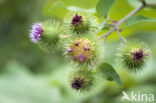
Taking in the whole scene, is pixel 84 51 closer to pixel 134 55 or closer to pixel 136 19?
pixel 134 55

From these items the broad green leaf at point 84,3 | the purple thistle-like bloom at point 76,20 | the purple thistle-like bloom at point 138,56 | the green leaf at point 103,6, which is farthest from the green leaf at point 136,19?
the broad green leaf at point 84,3

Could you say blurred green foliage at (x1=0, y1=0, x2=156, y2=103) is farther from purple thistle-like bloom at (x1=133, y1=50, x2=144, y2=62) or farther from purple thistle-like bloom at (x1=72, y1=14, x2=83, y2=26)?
→ purple thistle-like bloom at (x1=133, y1=50, x2=144, y2=62)

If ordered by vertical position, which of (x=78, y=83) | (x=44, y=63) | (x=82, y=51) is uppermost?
(x=44, y=63)

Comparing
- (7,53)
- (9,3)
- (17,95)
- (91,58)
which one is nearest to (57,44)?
(91,58)

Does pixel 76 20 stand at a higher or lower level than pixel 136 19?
lower

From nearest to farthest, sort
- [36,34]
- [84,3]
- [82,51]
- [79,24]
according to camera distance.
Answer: [82,51], [79,24], [36,34], [84,3]

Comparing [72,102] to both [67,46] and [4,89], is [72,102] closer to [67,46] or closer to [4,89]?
[4,89]

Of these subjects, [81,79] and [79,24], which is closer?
[81,79]

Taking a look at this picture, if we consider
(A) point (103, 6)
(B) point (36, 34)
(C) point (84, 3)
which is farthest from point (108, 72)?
(C) point (84, 3)
